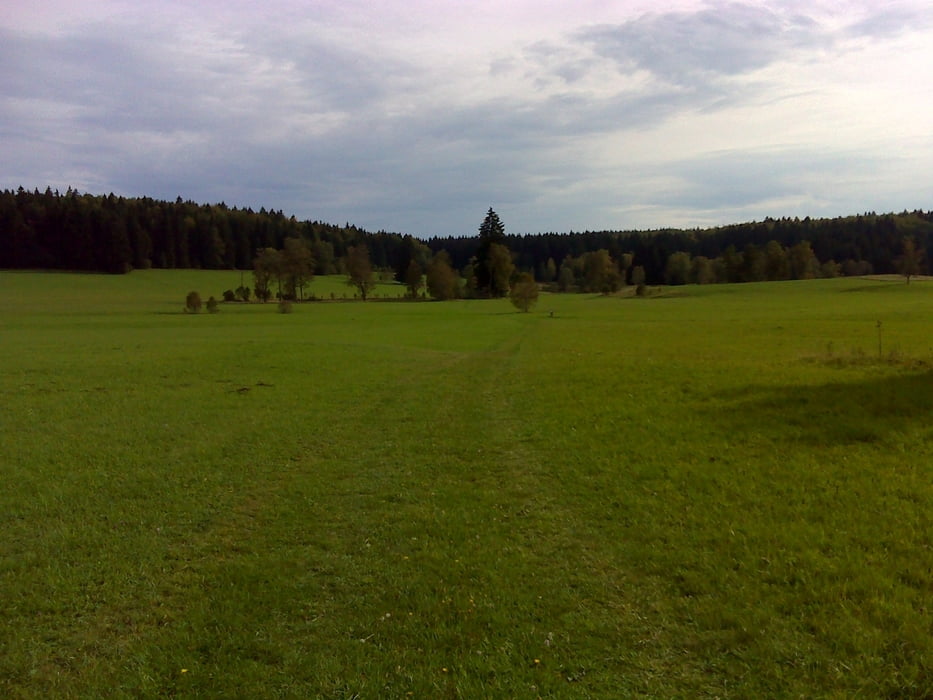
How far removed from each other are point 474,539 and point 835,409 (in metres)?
11.2

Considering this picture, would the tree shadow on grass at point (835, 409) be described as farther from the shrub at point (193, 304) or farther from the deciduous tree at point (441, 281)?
the deciduous tree at point (441, 281)

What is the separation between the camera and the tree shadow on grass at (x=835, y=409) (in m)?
13.1

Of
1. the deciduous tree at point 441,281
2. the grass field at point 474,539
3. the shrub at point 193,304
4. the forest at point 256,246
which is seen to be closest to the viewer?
the grass field at point 474,539

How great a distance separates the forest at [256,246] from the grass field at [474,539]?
108 meters

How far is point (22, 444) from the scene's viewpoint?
1362 centimetres

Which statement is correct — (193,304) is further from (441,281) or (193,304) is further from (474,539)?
(474,539)

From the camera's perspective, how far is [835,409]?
1505cm

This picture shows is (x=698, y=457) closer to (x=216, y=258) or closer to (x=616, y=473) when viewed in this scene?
(x=616, y=473)

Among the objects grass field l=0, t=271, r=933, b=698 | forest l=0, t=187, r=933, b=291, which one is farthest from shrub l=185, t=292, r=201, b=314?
grass field l=0, t=271, r=933, b=698

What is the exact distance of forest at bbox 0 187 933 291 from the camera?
12788 centimetres

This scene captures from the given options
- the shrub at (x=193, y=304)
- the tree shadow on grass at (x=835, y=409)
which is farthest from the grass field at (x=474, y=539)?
the shrub at (x=193, y=304)

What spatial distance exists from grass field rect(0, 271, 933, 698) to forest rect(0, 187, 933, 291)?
10832 centimetres

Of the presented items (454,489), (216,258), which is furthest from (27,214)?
(454,489)

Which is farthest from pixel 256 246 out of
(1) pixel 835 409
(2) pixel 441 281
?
(1) pixel 835 409
